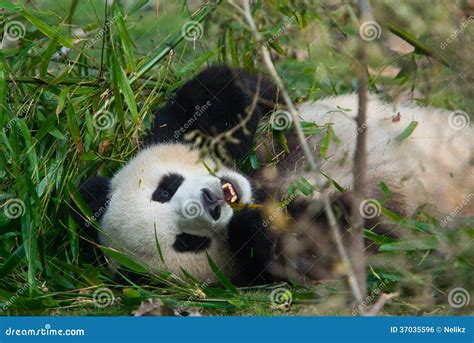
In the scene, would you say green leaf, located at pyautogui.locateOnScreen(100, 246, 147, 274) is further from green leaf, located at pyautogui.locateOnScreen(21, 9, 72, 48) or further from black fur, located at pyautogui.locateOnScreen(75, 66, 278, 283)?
green leaf, located at pyautogui.locateOnScreen(21, 9, 72, 48)

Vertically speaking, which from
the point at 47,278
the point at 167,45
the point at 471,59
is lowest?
the point at 47,278

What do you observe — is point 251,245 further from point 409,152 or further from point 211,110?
point 409,152

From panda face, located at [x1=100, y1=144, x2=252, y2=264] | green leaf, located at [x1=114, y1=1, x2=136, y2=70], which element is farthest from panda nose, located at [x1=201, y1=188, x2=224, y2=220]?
green leaf, located at [x1=114, y1=1, x2=136, y2=70]

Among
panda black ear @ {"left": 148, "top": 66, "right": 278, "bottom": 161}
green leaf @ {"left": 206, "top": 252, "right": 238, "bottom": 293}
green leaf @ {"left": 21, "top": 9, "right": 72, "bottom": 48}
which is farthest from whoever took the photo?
green leaf @ {"left": 21, "top": 9, "right": 72, "bottom": 48}

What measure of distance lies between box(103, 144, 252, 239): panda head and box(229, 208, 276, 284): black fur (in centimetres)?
6

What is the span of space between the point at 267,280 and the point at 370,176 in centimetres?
57

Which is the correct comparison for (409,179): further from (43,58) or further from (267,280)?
(43,58)

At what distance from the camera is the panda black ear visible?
3314mm

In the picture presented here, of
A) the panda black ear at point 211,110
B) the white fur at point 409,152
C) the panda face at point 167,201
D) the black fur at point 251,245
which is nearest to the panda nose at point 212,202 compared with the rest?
the panda face at point 167,201

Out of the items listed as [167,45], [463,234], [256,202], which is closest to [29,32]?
[167,45]

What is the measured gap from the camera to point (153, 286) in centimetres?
307

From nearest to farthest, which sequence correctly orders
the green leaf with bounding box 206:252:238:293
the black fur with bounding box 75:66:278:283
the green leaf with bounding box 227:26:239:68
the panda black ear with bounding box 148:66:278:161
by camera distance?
the green leaf with bounding box 206:252:238:293
the black fur with bounding box 75:66:278:283
the panda black ear with bounding box 148:66:278:161
the green leaf with bounding box 227:26:239:68

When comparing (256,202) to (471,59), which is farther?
(256,202)

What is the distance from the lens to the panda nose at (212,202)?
9.67ft
